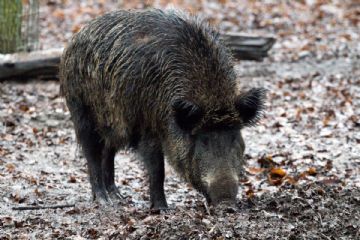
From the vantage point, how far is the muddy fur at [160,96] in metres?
6.03

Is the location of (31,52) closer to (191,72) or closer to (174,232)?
(191,72)

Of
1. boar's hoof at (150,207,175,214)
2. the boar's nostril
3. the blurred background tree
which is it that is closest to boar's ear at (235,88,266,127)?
the boar's nostril

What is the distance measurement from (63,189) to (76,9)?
34.4ft

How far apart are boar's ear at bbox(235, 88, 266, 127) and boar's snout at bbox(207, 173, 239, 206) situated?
0.67 m

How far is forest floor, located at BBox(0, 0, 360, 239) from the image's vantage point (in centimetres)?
560

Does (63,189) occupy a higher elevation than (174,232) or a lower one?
lower

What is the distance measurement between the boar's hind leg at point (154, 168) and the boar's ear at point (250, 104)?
2.85 feet

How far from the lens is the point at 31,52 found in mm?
10969

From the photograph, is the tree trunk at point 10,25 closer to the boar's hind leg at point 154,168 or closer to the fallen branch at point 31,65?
the fallen branch at point 31,65

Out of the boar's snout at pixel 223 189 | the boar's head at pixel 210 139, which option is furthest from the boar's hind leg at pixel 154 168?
the boar's snout at pixel 223 189

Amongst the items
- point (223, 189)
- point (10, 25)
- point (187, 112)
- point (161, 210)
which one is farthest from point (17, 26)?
point (223, 189)

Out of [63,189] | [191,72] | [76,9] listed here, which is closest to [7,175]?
[63,189]

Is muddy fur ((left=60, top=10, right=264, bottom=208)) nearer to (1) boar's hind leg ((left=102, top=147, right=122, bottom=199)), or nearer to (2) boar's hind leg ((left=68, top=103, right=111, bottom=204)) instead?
(2) boar's hind leg ((left=68, top=103, right=111, bottom=204))

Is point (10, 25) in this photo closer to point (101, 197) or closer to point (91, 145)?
point (91, 145)
